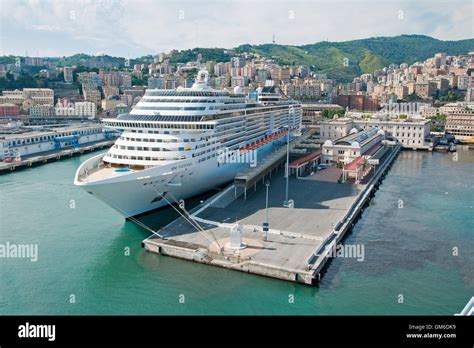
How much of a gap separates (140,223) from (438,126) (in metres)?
64.3

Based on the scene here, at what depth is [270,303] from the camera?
49.9 ft

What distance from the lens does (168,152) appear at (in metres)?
24.1

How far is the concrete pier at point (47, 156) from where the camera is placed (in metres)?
40.7

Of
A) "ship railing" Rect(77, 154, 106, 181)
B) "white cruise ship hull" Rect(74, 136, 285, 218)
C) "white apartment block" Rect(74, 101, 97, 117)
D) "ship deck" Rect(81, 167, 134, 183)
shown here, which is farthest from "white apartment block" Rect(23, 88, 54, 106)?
"ship deck" Rect(81, 167, 134, 183)

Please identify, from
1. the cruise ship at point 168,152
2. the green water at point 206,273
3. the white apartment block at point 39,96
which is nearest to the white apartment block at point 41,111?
the white apartment block at point 39,96

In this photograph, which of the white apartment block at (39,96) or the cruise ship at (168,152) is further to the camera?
the white apartment block at (39,96)

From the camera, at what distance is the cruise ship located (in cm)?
2183
